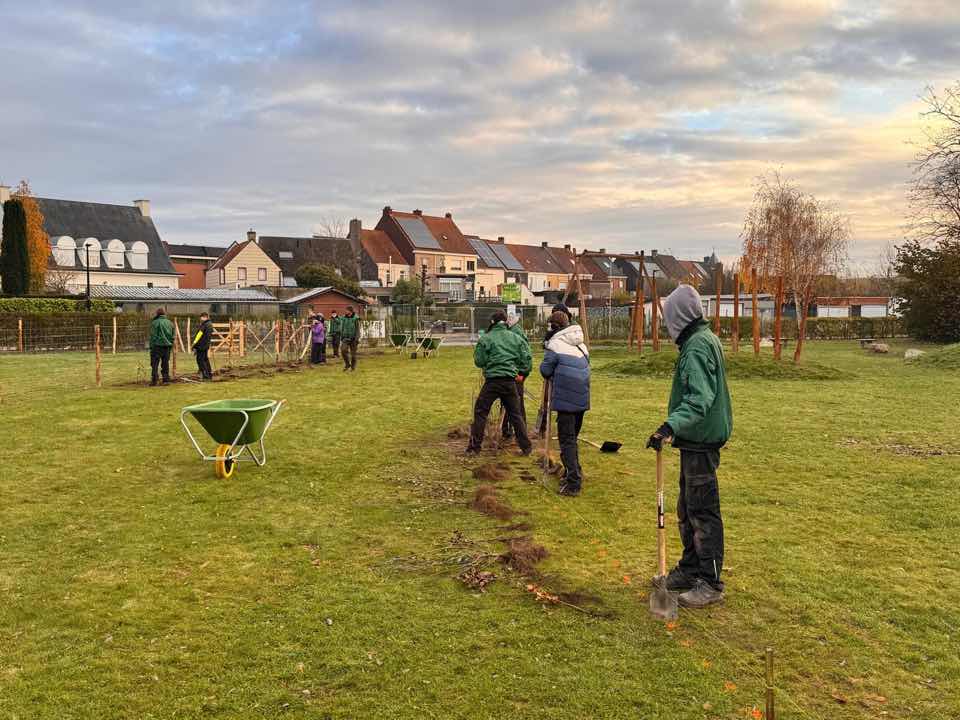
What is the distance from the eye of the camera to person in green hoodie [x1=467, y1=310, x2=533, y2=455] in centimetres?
874

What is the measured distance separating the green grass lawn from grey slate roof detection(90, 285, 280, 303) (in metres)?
34.7

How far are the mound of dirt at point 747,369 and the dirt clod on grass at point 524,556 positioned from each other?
46.3 ft

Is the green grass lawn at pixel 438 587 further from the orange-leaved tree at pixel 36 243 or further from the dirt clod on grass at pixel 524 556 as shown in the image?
the orange-leaved tree at pixel 36 243

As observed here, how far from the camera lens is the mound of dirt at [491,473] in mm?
8008

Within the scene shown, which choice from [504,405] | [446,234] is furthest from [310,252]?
[504,405]

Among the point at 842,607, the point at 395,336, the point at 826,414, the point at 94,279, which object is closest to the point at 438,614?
the point at 842,607

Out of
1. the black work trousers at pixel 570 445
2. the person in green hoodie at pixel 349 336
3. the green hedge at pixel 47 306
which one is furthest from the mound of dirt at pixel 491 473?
A: the green hedge at pixel 47 306

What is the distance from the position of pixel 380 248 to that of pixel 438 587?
68.4 meters

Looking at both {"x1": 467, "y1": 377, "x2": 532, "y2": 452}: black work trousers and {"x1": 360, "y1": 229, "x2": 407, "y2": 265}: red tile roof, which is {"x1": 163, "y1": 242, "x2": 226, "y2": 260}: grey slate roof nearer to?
{"x1": 360, "y1": 229, "x2": 407, "y2": 265}: red tile roof

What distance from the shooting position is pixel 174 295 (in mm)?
44031

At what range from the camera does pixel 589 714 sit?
3.41m

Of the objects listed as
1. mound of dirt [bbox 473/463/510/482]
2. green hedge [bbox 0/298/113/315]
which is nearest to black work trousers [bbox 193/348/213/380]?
mound of dirt [bbox 473/463/510/482]

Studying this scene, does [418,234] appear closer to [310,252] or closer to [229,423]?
[310,252]

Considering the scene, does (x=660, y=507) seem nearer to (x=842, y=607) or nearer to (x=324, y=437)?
(x=842, y=607)
